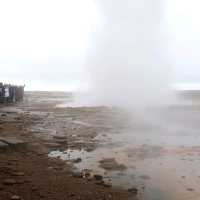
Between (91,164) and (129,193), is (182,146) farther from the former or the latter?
(129,193)

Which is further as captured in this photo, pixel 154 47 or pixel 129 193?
pixel 154 47

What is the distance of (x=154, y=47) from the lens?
4603cm

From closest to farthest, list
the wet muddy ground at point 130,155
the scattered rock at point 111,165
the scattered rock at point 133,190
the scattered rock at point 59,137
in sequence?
the scattered rock at point 133,190, the wet muddy ground at point 130,155, the scattered rock at point 111,165, the scattered rock at point 59,137

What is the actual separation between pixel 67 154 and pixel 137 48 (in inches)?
1388

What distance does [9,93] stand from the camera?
40.2 metres

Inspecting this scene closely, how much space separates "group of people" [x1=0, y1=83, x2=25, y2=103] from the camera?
3694 centimetres

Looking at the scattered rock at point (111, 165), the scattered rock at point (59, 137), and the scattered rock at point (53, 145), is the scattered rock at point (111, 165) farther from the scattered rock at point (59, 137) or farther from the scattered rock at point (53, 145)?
the scattered rock at point (59, 137)

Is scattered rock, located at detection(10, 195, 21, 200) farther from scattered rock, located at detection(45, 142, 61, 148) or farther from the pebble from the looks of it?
scattered rock, located at detection(45, 142, 61, 148)

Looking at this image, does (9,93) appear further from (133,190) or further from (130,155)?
(133,190)

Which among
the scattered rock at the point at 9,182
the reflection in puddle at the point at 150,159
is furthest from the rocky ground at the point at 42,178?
the reflection in puddle at the point at 150,159

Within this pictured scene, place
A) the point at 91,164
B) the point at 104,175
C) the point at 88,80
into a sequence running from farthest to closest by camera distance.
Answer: the point at 88,80 < the point at 91,164 < the point at 104,175

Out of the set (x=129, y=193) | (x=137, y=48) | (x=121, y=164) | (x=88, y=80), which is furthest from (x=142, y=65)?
(x=129, y=193)

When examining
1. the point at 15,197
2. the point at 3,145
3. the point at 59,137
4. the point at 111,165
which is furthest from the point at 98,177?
the point at 59,137

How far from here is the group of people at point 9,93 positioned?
3694 centimetres
